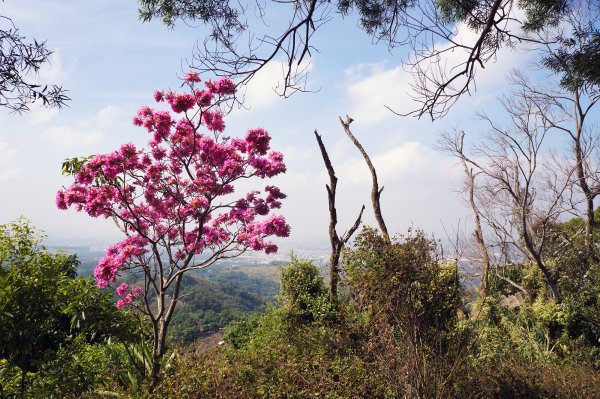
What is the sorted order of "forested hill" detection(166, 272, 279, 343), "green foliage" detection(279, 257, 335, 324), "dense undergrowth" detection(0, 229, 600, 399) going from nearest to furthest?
"dense undergrowth" detection(0, 229, 600, 399) < "green foliage" detection(279, 257, 335, 324) < "forested hill" detection(166, 272, 279, 343)

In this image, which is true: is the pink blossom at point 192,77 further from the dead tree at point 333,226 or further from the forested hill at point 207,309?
the forested hill at point 207,309

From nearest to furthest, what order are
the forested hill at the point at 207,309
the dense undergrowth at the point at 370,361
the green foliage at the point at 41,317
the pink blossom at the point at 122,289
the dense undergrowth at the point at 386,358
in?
1. the green foliage at the point at 41,317
2. the dense undergrowth at the point at 370,361
3. the dense undergrowth at the point at 386,358
4. the pink blossom at the point at 122,289
5. the forested hill at the point at 207,309

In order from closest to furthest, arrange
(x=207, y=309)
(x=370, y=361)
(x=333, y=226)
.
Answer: (x=370, y=361), (x=333, y=226), (x=207, y=309)

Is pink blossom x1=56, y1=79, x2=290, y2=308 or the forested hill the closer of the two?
pink blossom x1=56, y1=79, x2=290, y2=308

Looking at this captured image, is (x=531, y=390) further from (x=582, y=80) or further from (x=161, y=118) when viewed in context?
(x=161, y=118)

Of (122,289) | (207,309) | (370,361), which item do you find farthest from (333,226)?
(207,309)

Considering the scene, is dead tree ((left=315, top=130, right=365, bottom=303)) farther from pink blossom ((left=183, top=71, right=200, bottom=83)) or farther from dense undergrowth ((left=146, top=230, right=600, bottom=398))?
pink blossom ((left=183, top=71, right=200, bottom=83))

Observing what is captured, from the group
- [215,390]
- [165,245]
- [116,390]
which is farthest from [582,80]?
[116,390]

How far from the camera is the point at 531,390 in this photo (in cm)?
532

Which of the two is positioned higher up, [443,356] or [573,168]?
[573,168]

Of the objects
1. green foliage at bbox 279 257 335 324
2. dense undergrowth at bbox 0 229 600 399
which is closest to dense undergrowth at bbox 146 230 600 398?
dense undergrowth at bbox 0 229 600 399

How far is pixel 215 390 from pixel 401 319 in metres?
2.31

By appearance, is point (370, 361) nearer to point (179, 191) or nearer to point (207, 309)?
point (179, 191)

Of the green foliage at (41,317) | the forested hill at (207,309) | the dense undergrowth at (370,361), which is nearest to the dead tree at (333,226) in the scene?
the dense undergrowth at (370,361)
